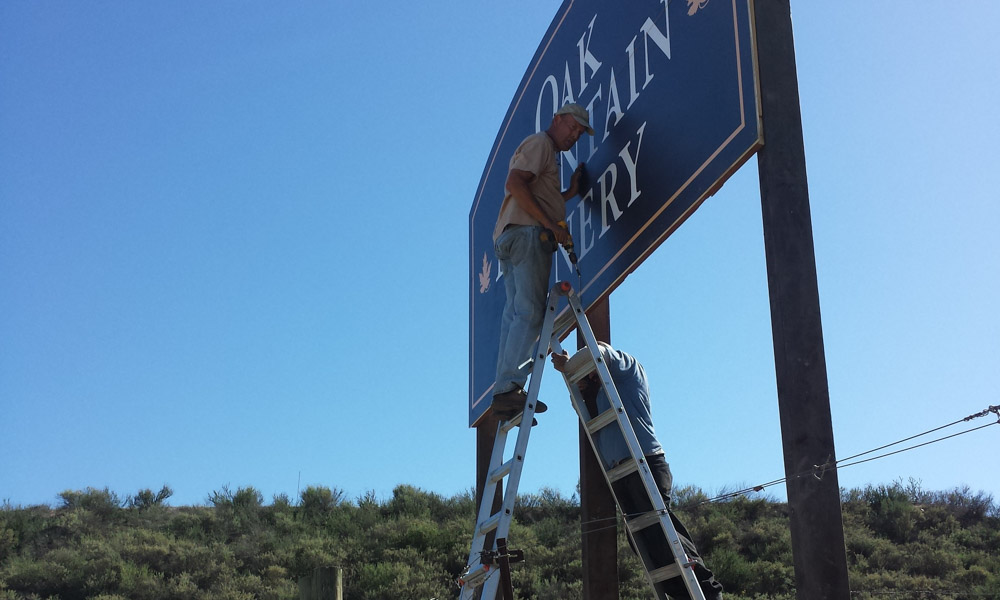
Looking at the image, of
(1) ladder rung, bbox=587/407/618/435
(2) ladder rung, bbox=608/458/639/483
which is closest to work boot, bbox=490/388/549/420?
(1) ladder rung, bbox=587/407/618/435

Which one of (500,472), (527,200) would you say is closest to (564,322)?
(527,200)

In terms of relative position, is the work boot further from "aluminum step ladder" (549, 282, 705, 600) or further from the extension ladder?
"aluminum step ladder" (549, 282, 705, 600)

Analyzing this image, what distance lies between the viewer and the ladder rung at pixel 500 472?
4548 millimetres

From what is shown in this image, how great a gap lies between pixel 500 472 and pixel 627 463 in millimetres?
630

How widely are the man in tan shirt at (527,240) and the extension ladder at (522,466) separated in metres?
0.10

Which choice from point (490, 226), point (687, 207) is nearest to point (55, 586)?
point (490, 226)

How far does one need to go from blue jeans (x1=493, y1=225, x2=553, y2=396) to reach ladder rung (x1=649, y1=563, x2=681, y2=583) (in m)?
1.18

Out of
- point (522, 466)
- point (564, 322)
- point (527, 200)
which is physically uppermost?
point (527, 200)

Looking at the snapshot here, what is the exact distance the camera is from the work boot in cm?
477

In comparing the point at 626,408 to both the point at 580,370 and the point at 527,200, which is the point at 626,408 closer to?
the point at 580,370

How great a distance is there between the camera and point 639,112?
17.0 feet

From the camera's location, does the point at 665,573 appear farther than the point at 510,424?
No

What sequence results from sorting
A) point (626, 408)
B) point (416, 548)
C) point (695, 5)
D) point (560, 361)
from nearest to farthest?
1. point (695, 5)
2. point (626, 408)
3. point (560, 361)
4. point (416, 548)

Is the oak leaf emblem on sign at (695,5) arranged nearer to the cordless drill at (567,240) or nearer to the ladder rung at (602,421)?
the cordless drill at (567,240)
